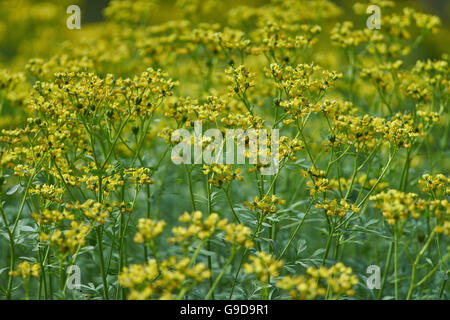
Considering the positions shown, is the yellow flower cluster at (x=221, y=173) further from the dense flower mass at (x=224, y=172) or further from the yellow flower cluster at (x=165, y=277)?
the yellow flower cluster at (x=165, y=277)

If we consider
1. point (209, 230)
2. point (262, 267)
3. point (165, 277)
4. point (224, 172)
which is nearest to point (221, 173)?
point (224, 172)

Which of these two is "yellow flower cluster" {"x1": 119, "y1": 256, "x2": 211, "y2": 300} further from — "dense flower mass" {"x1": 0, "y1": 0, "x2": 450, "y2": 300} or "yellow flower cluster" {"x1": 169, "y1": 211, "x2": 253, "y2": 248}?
"yellow flower cluster" {"x1": 169, "y1": 211, "x2": 253, "y2": 248}

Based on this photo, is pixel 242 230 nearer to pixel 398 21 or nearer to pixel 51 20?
pixel 398 21

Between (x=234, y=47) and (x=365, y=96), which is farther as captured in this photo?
(x=365, y=96)

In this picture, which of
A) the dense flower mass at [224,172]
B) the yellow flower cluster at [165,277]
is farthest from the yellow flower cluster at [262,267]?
the yellow flower cluster at [165,277]

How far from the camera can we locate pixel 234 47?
3.18 metres

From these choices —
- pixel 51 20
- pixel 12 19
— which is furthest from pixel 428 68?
pixel 12 19

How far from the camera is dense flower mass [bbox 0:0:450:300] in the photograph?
2.14 m

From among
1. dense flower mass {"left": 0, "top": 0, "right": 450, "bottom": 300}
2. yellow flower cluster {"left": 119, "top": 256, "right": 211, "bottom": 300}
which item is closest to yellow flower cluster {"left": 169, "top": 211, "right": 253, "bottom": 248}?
dense flower mass {"left": 0, "top": 0, "right": 450, "bottom": 300}

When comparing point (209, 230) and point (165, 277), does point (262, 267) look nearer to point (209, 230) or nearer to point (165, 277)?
point (209, 230)

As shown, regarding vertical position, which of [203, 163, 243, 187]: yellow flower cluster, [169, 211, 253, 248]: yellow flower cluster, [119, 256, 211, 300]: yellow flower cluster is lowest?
[119, 256, 211, 300]: yellow flower cluster

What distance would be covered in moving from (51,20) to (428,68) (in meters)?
5.92

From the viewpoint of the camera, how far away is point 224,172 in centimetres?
238

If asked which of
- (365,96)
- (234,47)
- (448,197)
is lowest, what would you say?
(448,197)
